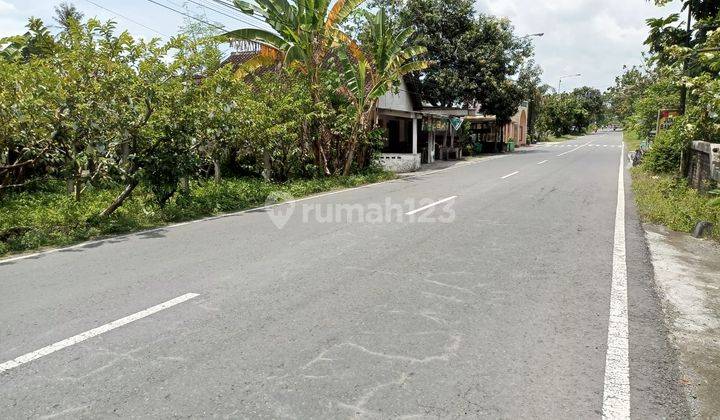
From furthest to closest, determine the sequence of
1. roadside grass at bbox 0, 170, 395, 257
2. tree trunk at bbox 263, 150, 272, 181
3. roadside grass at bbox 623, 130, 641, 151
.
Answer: roadside grass at bbox 623, 130, 641, 151
tree trunk at bbox 263, 150, 272, 181
roadside grass at bbox 0, 170, 395, 257

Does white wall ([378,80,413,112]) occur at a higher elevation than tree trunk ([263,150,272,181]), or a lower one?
higher

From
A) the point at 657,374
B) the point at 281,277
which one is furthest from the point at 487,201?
the point at 657,374

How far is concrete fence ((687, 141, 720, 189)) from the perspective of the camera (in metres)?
10.1

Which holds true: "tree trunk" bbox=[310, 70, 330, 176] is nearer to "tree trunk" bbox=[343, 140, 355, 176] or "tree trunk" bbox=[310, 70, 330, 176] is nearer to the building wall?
"tree trunk" bbox=[343, 140, 355, 176]

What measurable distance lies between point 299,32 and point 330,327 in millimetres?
13153

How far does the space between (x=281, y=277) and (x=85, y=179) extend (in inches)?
241

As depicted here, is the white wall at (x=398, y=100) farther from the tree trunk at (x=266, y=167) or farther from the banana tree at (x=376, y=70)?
the tree trunk at (x=266, y=167)

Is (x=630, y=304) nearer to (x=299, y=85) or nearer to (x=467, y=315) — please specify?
(x=467, y=315)

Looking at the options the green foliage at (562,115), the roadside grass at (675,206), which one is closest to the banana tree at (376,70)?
the roadside grass at (675,206)

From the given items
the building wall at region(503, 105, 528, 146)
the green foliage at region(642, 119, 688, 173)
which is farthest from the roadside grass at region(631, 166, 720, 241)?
the building wall at region(503, 105, 528, 146)

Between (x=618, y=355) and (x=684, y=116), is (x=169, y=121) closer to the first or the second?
(x=618, y=355)

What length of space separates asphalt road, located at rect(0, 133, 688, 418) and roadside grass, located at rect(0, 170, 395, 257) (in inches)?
30.4

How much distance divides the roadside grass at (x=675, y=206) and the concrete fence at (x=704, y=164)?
0.26m

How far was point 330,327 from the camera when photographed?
4270 mm
